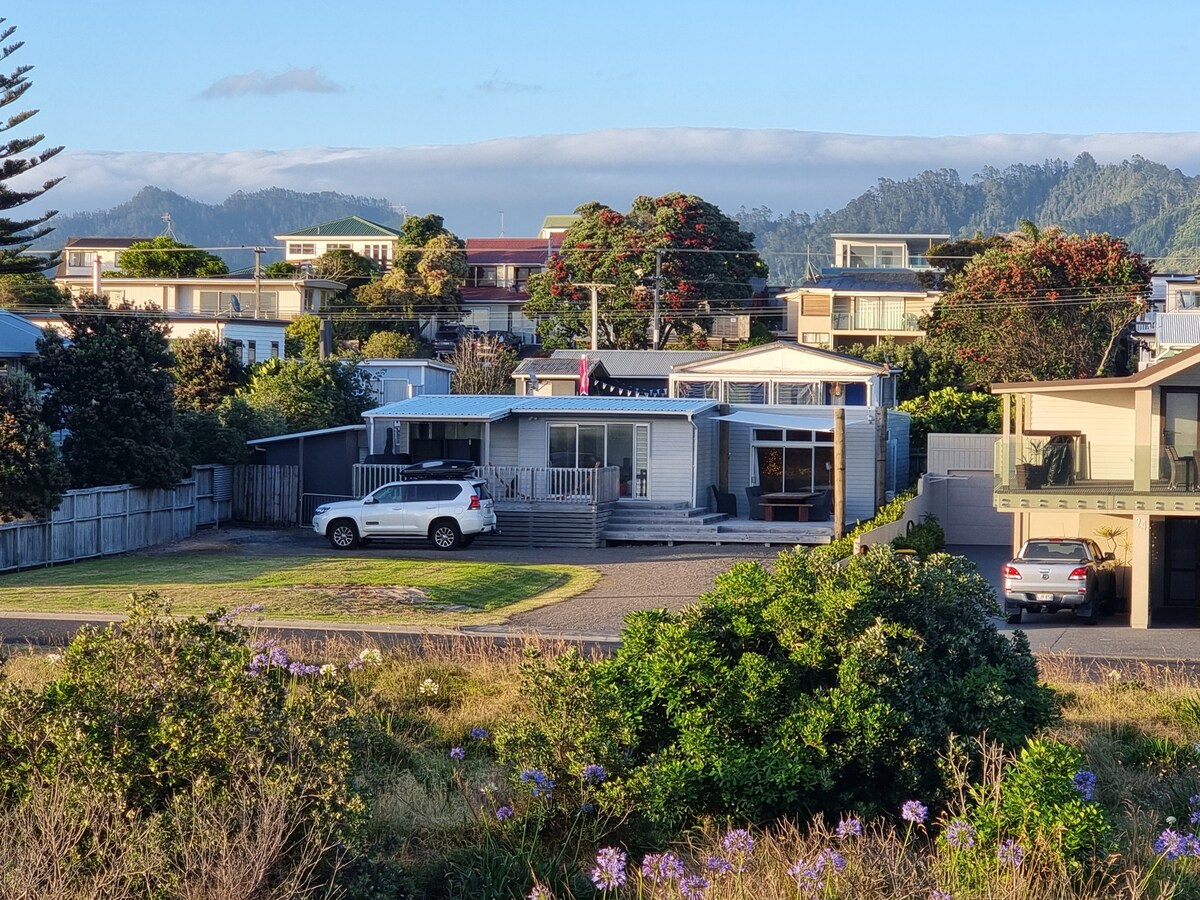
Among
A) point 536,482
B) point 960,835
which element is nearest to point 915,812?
point 960,835

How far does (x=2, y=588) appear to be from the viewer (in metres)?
26.8

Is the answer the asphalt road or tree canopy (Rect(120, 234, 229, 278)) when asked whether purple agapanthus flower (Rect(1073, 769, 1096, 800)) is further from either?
tree canopy (Rect(120, 234, 229, 278))

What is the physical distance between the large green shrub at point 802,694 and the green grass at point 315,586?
47.8 feet

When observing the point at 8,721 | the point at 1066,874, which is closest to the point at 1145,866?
the point at 1066,874

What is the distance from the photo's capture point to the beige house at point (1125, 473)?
90.2ft

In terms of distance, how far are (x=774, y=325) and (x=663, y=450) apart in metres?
52.1

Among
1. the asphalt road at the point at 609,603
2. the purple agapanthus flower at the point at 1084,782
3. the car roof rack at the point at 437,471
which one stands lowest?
the asphalt road at the point at 609,603

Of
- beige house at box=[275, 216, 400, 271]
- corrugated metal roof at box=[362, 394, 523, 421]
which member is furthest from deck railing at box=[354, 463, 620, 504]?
beige house at box=[275, 216, 400, 271]

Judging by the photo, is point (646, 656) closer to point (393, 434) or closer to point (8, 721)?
point (8, 721)

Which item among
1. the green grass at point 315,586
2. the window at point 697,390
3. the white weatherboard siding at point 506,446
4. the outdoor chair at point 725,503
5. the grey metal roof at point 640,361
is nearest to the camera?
the green grass at point 315,586

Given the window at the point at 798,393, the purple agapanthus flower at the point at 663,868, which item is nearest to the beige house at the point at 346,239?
the window at the point at 798,393

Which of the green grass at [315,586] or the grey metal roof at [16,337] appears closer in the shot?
the green grass at [315,586]

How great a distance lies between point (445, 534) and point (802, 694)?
2641 centimetres

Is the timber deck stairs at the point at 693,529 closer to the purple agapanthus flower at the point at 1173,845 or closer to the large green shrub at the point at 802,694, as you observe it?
the large green shrub at the point at 802,694
